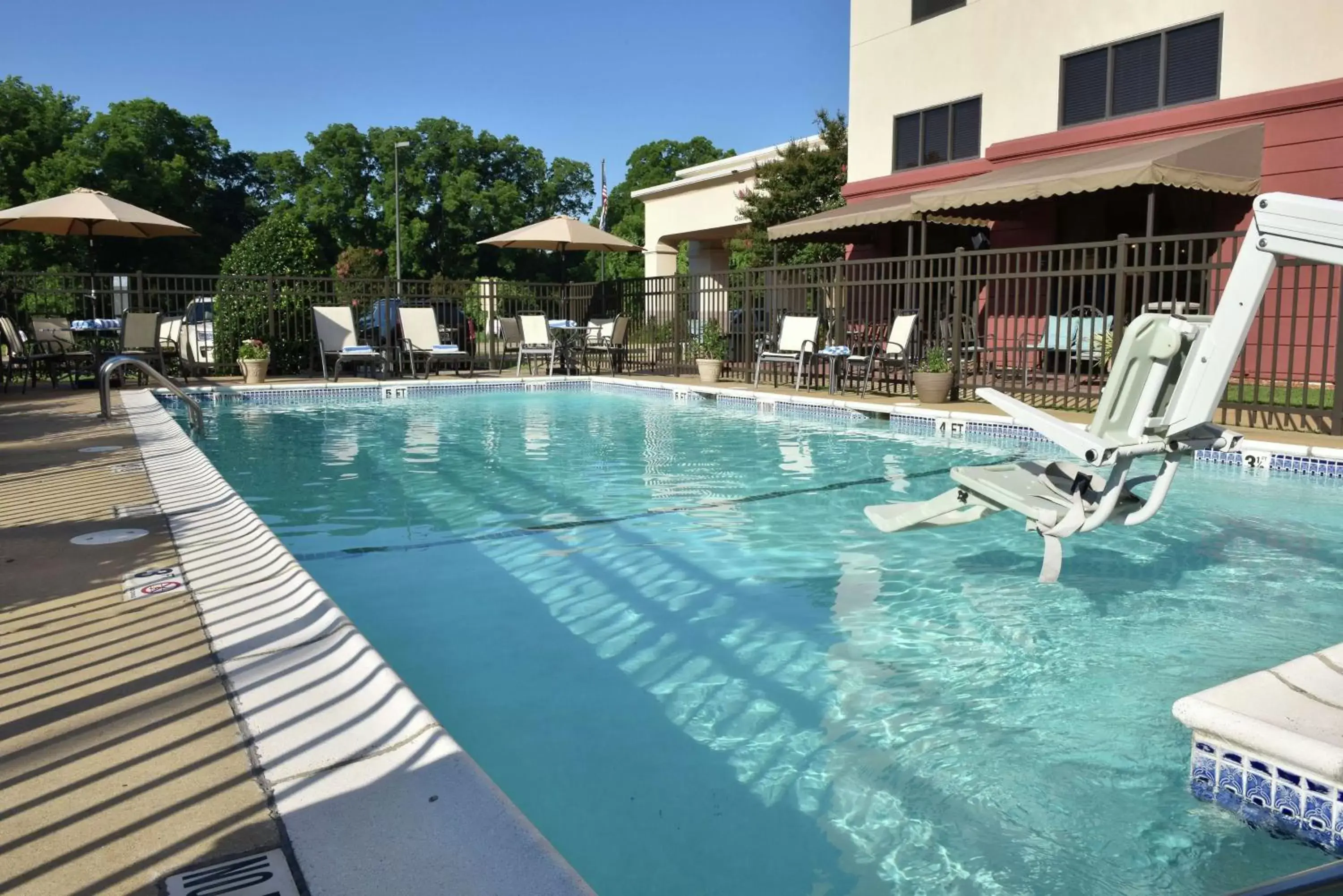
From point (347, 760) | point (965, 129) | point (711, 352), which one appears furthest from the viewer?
point (965, 129)

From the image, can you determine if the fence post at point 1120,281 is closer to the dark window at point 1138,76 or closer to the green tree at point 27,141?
the dark window at point 1138,76

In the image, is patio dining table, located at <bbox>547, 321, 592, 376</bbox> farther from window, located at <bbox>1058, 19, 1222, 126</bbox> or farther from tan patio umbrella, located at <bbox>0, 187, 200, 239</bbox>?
window, located at <bbox>1058, 19, 1222, 126</bbox>

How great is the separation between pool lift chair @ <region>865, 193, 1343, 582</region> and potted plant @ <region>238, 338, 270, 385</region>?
12.0 metres

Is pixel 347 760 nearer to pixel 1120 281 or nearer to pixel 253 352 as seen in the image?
pixel 1120 281

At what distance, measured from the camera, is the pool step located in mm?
2008

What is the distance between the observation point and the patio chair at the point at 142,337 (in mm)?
12664

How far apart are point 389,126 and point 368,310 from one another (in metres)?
49.3

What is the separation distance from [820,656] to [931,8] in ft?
52.5

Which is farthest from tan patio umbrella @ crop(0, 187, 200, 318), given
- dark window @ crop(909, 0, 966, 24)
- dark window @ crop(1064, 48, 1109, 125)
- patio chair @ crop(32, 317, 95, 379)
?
dark window @ crop(1064, 48, 1109, 125)

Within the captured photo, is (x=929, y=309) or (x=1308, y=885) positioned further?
(x=929, y=309)

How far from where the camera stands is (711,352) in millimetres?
14648

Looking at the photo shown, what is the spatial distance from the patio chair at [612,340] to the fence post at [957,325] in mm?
6397

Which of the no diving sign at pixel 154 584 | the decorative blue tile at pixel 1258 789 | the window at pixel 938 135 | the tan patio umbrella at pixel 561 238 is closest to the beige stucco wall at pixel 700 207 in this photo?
the window at pixel 938 135

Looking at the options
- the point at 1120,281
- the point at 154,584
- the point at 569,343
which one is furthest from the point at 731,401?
the point at 154,584
